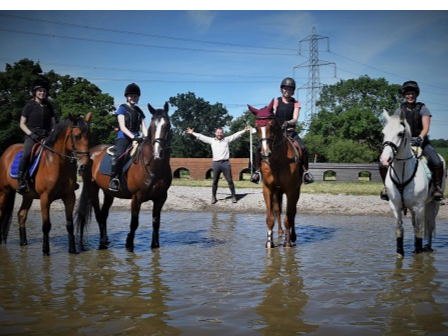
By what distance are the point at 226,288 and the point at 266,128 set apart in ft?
12.5

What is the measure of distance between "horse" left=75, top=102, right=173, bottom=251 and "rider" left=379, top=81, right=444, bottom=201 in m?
4.58

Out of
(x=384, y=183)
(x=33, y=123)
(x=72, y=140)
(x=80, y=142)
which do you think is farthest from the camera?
(x=33, y=123)

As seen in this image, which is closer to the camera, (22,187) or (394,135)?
(394,135)

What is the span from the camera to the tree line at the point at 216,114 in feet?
162

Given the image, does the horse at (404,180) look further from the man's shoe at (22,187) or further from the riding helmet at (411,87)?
the man's shoe at (22,187)

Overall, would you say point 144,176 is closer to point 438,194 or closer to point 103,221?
point 103,221

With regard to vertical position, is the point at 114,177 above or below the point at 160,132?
below

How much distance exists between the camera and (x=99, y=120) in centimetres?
6116

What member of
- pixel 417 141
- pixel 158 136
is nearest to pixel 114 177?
pixel 158 136

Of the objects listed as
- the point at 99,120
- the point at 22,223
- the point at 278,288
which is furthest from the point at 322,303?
the point at 99,120

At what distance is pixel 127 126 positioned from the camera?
10008mm

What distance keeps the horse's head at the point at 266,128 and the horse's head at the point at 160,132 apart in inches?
74.5

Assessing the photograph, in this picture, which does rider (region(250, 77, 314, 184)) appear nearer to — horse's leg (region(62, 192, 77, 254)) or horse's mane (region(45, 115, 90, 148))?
horse's mane (region(45, 115, 90, 148))

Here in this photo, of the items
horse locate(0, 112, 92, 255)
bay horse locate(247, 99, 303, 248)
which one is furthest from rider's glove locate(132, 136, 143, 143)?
bay horse locate(247, 99, 303, 248)
